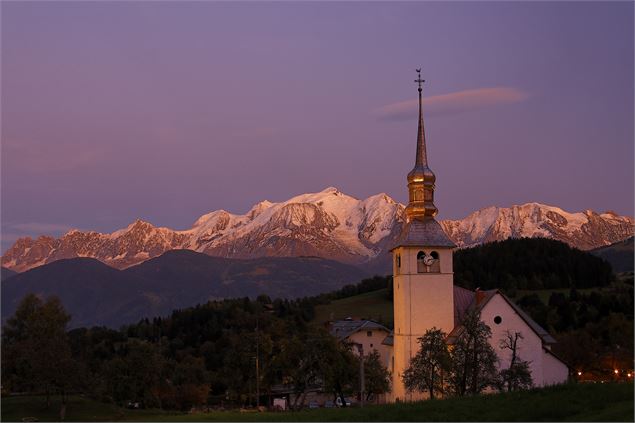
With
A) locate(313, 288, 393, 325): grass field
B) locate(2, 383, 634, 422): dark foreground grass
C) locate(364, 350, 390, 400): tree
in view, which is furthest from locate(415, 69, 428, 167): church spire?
locate(313, 288, 393, 325): grass field

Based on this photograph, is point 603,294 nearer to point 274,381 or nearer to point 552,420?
point 274,381

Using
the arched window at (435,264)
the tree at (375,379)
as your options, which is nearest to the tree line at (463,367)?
the tree at (375,379)

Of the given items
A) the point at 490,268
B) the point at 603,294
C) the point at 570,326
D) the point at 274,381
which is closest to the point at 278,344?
the point at 274,381

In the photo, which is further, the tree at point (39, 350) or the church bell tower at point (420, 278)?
the church bell tower at point (420, 278)

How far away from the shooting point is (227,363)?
88125 mm

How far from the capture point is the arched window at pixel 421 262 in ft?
256

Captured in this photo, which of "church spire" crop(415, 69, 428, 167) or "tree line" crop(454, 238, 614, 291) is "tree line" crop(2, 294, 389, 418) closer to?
"church spire" crop(415, 69, 428, 167)

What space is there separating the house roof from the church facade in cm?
2626

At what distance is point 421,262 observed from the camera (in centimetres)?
7812

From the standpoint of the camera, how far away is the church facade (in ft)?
252

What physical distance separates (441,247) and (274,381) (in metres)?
17.5

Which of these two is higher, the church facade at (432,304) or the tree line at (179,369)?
the church facade at (432,304)

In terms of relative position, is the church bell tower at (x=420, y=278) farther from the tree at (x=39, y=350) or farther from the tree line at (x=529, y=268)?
the tree line at (x=529, y=268)

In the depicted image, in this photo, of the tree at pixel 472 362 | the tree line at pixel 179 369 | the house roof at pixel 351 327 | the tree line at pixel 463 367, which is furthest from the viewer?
the house roof at pixel 351 327
